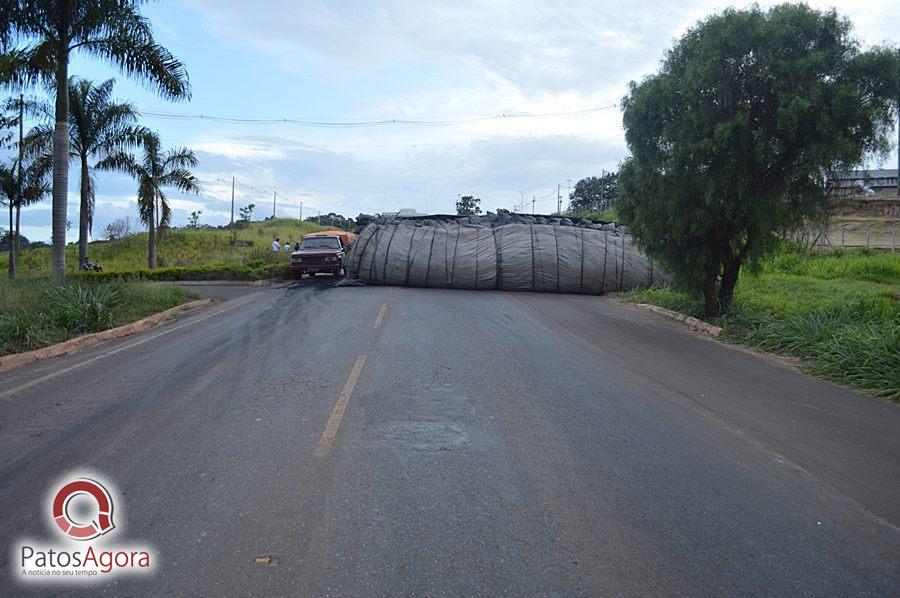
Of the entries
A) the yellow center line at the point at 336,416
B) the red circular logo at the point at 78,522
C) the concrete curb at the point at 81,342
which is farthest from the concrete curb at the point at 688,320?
the red circular logo at the point at 78,522

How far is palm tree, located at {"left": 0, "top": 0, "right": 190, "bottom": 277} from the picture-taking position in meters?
15.5

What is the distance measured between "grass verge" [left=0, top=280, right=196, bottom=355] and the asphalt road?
1.14m

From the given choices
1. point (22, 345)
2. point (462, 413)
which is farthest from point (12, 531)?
point (22, 345)

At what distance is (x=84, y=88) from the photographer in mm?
25094

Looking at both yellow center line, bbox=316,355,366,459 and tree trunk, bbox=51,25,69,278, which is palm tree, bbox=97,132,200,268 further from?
yellow center line, bbox=316,355,366,459

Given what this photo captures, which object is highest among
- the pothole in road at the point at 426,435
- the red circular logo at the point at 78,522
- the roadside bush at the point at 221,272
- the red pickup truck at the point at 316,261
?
the red pickup truck at the point at 316,261

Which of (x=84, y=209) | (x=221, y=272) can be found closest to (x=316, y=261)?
(x=221, y=272)

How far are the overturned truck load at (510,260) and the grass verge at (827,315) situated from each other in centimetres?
148

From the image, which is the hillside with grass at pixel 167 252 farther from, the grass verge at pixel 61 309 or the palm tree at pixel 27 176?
the grass verge at pixel 61 309

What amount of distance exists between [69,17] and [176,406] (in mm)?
13859

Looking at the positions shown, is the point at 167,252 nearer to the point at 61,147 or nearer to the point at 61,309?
the point at 61,147

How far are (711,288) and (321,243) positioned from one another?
57.9ft

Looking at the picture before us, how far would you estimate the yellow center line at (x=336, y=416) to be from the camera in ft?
18.1

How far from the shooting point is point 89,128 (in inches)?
1009
